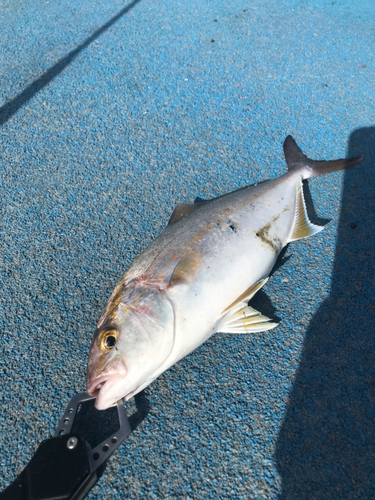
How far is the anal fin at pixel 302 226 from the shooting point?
2286 mm

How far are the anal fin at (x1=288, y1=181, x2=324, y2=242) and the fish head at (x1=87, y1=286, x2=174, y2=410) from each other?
3.52 ft

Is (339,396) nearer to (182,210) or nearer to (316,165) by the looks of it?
(182,210)

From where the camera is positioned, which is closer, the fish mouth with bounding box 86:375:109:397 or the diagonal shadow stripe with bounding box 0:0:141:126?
the fish mouth with bounding box 86:375:109:397

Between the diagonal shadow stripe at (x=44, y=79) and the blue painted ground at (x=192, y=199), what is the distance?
0.08 ft

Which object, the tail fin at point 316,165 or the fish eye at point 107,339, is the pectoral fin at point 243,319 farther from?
the tail fin at point 316,165

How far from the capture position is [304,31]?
13.7 ft

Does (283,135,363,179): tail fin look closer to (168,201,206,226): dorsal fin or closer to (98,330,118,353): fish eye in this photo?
(168,201,206,226): dorsal fin

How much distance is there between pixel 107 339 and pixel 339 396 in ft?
4.17

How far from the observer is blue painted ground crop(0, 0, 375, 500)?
66.4 inches

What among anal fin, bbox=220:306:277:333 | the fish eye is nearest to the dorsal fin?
anal fin, bbox=220:306:277:333

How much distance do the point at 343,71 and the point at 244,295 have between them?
3.17 meters

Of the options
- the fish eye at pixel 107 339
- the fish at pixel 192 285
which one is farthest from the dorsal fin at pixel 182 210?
the fish eye at pixel 107 339

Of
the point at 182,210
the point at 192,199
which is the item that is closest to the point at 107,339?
the point at 182,210

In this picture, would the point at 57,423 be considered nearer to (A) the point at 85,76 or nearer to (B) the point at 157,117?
(B) the point at 157,117
